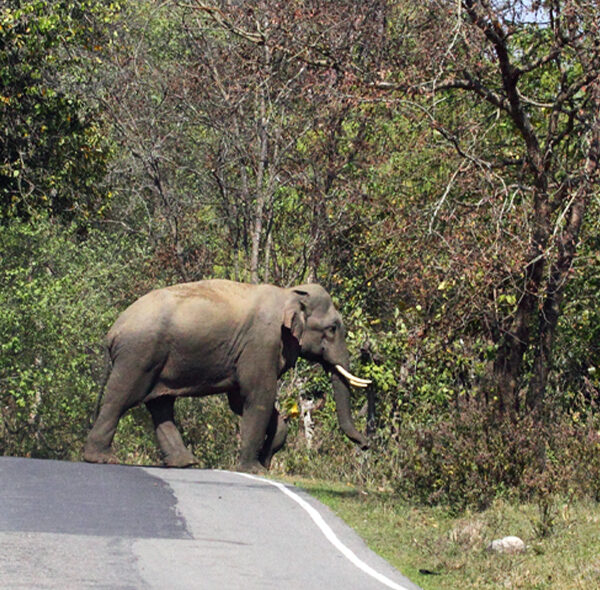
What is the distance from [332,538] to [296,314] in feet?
24.7

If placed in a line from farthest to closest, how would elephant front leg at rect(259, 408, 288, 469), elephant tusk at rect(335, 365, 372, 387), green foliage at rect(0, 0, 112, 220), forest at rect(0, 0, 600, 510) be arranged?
green foliage at rect(0, 0, 112, 220) < elephant front leg at rect(259, 408, 288, 469) < elephant tusk at rect(335, 365, 372, 387) < forest at rect(0, 0, 600, 510)

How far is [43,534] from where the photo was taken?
1052cm

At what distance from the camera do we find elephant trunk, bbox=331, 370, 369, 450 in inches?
760

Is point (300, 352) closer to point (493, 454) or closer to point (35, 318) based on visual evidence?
point (493, 454)

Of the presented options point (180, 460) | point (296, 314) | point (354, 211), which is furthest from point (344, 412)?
point (354, 211)

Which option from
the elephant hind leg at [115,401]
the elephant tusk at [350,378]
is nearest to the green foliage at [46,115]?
the elephant hind leg at [115,401]

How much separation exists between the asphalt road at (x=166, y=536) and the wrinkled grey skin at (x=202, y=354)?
3.25 m

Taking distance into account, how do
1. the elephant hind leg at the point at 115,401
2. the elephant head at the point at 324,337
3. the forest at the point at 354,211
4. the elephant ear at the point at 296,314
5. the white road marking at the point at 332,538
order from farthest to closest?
the elephant head at the point at 324,337
the elephant ear at the point at 296,314
the elephant hind leg at the point at 115,401
the forest at the point at 354,211
the white road marking at the point at 332,538

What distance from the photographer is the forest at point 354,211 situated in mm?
15812

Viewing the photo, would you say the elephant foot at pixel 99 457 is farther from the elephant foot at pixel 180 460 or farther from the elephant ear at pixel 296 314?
the elephant ear at pixel 296 314

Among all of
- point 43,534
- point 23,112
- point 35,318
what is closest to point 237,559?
point 43,534

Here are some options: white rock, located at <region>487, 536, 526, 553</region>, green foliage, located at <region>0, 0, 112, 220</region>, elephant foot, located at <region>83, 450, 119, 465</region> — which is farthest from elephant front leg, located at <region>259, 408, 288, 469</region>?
white rock, located at <region>487, 536, 526, 553</region>

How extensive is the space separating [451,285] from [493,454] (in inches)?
90.6

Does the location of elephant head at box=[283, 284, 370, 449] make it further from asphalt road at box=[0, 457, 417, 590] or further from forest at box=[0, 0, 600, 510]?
asphalt road at box=[0, 457, 417, 590]
